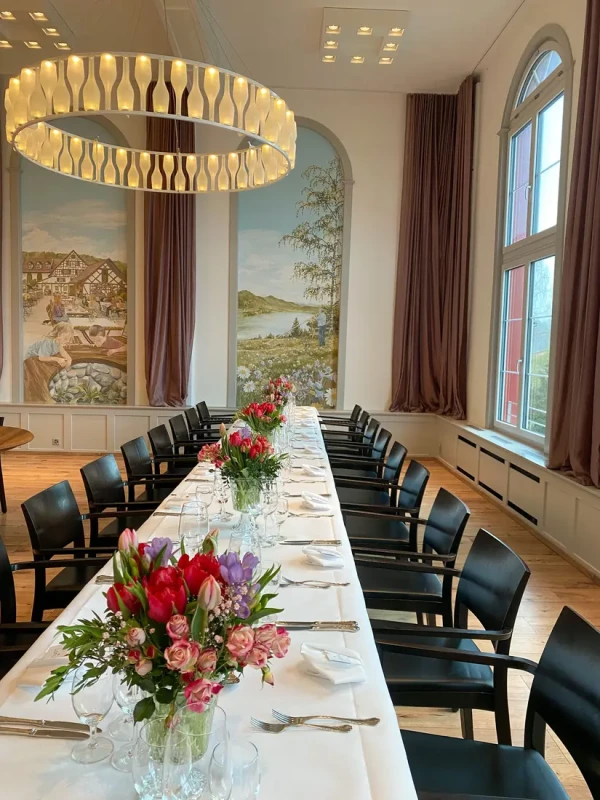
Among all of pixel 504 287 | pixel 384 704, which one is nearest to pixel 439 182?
pixel 504 287

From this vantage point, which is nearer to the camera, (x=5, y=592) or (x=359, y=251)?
(x=5, y=592)

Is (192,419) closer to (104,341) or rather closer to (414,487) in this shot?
(104,341)

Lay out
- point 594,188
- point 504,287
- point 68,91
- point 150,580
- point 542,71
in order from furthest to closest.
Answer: point 504,287 < point 542,71 < point 594,188 < point 68,91 < point 150,580

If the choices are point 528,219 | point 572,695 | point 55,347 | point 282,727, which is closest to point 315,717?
point 282,727

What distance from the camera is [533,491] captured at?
5320 millimetres

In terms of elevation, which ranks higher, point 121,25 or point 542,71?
point 121,25

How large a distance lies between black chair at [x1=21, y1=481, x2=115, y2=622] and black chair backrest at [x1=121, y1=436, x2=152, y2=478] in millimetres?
881

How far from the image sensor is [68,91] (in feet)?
9.00

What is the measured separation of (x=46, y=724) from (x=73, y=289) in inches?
315

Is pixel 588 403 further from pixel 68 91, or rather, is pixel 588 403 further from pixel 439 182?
pixel 439 182

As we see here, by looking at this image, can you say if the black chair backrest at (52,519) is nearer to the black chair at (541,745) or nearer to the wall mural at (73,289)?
the black chair at (541,745)

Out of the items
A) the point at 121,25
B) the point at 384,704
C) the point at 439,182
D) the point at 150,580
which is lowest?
the point at 384,704

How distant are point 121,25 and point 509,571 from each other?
707 cm

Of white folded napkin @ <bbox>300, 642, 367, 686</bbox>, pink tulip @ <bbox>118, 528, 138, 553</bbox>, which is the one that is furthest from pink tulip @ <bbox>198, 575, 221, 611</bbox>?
white folded napkin @ <bbox>300, 642, 367, 686</bbox>
